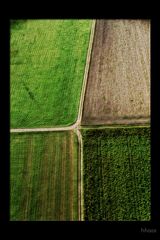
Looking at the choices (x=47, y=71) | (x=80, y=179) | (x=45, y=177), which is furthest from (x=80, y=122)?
(x=47, y=71)

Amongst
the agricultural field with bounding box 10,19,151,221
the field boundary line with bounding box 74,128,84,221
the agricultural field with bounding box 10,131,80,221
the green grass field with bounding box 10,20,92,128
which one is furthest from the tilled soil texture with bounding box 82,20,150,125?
the agricultural field with bounding box 10,131,80,221

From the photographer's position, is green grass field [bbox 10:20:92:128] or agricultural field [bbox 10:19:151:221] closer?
agricultural field [bbox 10:19:151:221]

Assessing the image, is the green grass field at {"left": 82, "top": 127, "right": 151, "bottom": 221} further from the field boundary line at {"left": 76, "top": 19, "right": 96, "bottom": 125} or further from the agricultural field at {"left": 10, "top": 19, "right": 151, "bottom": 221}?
the field boundary line at {"left": 76, "top": 19, "right": 96, "bottom": 125}

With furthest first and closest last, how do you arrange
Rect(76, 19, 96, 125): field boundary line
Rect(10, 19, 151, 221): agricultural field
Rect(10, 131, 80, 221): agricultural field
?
Rect(76, 19, 96, 125): field boundary line < Rect(10, 19, 151, 221): agricultural field < Rect(10, 131, 80, 221): agricultural field

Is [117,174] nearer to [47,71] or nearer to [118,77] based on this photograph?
[118,77]

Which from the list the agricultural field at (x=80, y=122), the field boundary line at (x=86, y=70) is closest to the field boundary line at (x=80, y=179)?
the agricultural field at (x=80, y=122)
